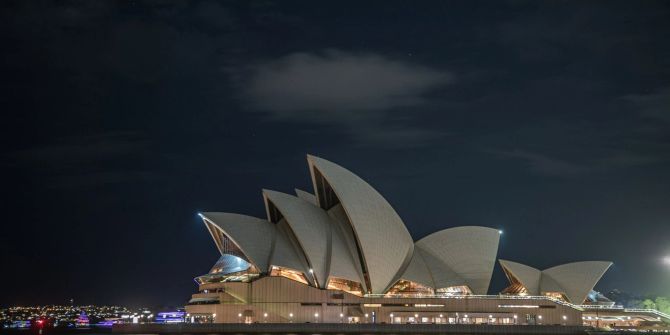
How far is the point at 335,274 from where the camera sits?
75.2m

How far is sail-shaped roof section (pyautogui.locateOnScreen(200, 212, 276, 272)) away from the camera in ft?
249

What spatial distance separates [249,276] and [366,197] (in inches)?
578

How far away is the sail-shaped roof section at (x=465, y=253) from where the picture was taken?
8406 centimetres

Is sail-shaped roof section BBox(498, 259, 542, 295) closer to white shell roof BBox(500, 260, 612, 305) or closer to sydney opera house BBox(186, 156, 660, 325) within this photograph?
white shell roof BBox(500, 260, 612, 305)

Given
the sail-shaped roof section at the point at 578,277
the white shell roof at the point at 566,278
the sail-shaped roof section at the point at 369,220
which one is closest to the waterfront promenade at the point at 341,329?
the sail-shaped roof section at the point at 369,220

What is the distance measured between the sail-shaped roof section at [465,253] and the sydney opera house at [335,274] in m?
0.48

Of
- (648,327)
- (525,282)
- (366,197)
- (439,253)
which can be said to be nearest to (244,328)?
(366,197)

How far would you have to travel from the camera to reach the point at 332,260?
75562mm

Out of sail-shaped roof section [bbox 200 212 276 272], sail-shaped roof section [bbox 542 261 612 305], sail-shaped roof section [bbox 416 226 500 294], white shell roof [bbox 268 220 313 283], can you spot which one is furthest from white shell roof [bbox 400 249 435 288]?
sail-shaped roof section [bbox 542 261 612 305]

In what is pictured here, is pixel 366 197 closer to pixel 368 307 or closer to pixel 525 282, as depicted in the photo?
pixel 368 307

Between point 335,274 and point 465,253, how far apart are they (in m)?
17.7

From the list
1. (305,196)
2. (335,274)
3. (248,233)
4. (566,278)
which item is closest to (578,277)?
(566,278)

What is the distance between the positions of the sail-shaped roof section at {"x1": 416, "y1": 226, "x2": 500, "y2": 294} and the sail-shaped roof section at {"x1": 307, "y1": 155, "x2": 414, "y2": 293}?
18.4 feet

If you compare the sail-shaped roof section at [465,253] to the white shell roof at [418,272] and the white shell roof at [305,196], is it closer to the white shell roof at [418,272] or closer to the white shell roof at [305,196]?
the white shell roof at [418,272]
